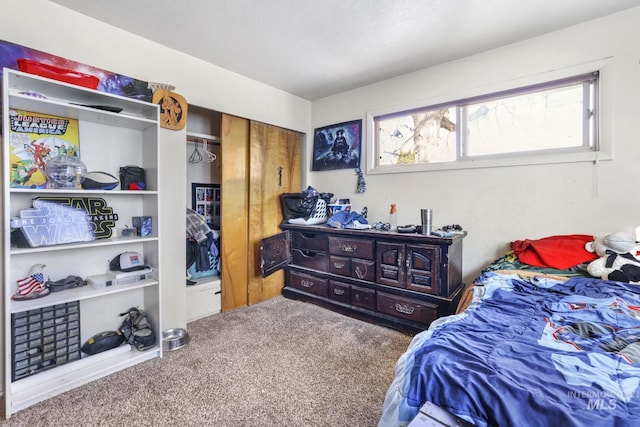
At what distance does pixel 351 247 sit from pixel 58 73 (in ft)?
8.18

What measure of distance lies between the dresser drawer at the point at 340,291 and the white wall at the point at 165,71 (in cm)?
141

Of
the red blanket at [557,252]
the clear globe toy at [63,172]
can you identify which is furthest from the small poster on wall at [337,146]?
the clear globe toy at [63,172]

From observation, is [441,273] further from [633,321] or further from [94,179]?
[94,179]

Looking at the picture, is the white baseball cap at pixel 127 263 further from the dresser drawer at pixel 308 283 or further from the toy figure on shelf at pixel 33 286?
the dresser drawer at pixel 308 283

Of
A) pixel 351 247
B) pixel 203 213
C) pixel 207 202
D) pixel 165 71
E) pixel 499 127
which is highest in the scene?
pixel 165 71

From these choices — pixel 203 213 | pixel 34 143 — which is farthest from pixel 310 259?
pixel 34 143

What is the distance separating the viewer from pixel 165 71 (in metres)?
2.47

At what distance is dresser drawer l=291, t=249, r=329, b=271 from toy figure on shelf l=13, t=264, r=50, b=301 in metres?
2.10

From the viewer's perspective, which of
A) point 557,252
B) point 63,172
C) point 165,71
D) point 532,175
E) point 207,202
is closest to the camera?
point 63,172

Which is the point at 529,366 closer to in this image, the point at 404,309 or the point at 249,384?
the point at 249,384

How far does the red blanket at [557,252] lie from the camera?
79.4 inches

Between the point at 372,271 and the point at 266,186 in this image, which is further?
the point at 266,186

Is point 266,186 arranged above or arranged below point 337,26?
below

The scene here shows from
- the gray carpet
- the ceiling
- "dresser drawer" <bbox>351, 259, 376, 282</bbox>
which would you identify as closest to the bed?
the gray carpet
